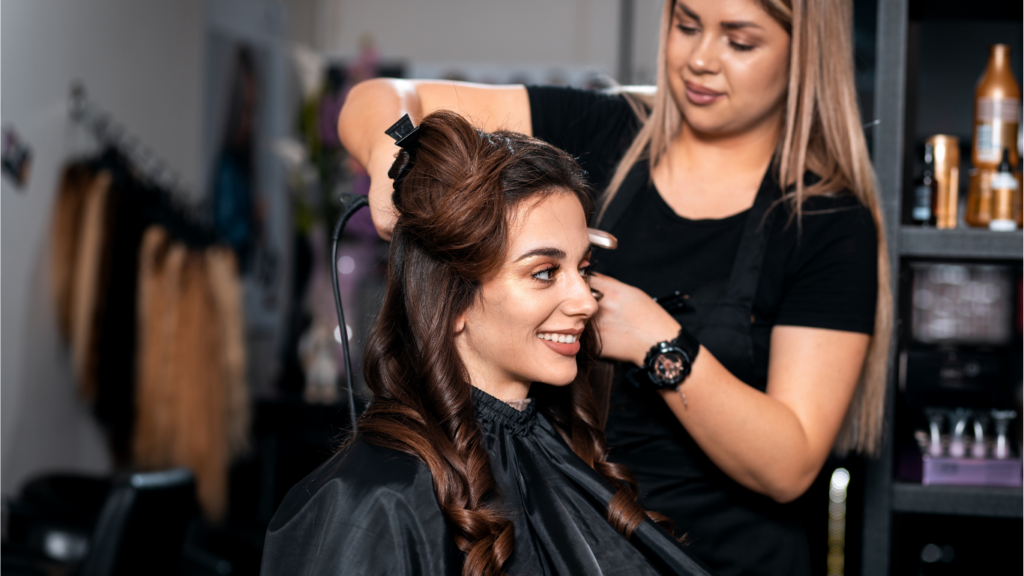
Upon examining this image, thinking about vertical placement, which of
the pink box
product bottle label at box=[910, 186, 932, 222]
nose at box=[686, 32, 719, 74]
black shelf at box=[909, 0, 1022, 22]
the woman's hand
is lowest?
the pink box

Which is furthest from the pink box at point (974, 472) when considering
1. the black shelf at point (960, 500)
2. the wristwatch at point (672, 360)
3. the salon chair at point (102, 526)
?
the salon chair at point (102, 526)

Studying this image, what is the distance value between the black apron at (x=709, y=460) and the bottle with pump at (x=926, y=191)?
41cm

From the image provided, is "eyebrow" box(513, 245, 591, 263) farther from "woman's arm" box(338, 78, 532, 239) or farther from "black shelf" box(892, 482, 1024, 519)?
"black shelf" box(892, 482, 1024, 519)

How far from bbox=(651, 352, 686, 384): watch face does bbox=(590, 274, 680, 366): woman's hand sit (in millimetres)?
21

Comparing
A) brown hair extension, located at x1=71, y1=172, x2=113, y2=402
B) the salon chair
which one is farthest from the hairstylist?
brown hair extension, located at x1=71, y1=172, x2=113, y2=402

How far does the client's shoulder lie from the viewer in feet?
3.05

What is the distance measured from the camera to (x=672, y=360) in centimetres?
115

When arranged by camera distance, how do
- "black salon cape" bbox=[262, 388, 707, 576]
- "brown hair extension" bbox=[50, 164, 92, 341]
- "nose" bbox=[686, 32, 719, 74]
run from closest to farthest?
1. "black salon cape" bbox=[262, 388, 707, 576]
2. "nose" bbox=[686, 32, 719, 74]
3. "brown hair extension" bbox=[50, 164, 92, 341]

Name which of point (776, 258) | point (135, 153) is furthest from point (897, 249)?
point (135, 153)

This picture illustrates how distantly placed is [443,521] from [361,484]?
0.10 meters

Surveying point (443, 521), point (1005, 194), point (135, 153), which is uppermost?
point (135, 153)

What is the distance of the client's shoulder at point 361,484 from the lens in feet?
3.05

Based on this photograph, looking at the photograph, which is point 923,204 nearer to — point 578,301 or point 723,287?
point 723,287

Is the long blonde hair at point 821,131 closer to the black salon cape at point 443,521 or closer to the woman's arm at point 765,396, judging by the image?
the woman's arm at point 765,396
